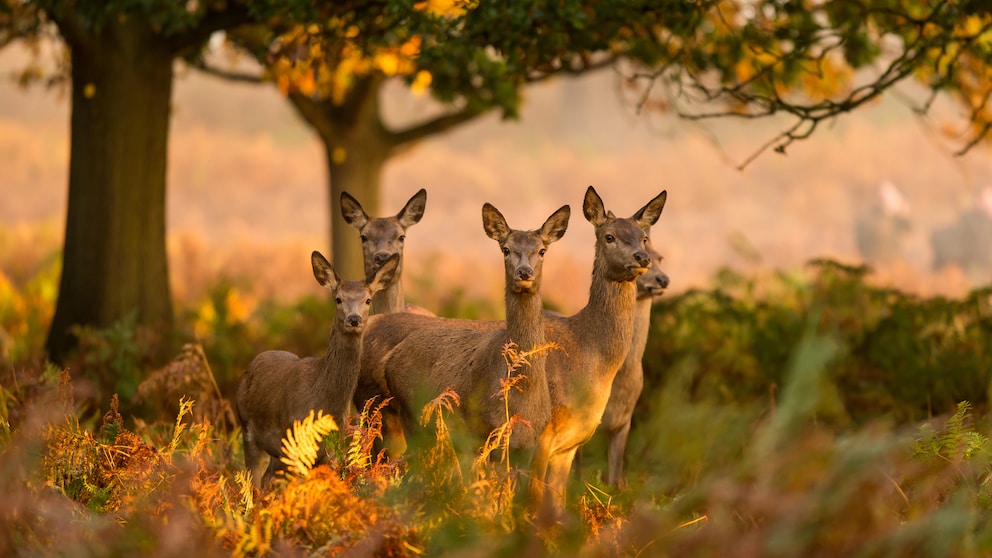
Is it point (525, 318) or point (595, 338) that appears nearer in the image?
point (525, 318)

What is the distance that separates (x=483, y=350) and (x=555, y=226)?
2.68 ft

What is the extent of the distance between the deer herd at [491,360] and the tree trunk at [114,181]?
4.59m

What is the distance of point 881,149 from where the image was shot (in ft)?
166

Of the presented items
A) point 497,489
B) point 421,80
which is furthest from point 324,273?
point 421,80

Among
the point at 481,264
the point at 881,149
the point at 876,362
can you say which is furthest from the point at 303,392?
the point at 881,149

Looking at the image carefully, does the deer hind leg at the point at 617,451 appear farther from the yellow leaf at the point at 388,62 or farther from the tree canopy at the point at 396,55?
the yellow leaf at the point at 388,62

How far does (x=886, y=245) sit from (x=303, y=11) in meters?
24.4

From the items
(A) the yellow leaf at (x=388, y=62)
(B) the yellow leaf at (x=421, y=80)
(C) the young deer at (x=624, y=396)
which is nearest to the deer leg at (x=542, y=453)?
(C) the young deer at (x=624, y=396)

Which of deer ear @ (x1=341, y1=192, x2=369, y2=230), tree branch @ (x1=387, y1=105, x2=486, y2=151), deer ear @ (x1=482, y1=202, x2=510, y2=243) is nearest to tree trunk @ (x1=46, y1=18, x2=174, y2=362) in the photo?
deer ear @ (x1=341, y1=192, x2=369, y2=230)

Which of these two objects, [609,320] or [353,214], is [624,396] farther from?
[353,214]

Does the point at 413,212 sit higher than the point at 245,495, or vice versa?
the point at 413,212

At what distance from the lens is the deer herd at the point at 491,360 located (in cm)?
659

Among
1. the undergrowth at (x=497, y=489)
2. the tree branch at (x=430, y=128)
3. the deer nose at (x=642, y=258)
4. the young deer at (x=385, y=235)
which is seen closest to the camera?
the undergrowth at (x=497, y=489)

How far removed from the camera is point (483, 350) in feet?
23.0
